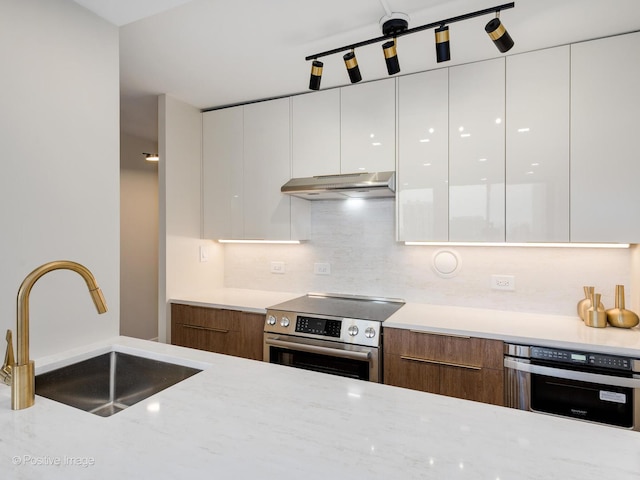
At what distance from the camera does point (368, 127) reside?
7.89 feet

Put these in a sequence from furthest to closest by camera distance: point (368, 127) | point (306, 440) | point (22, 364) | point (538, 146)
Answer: point (368, 127), point (538, 146), point (22, 364), point (306, 440)

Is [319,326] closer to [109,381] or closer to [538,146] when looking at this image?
[109,381]

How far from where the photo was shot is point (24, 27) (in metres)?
1.33

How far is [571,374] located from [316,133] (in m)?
2.03

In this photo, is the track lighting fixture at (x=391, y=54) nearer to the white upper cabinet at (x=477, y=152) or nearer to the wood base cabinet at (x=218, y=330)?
the white upper cabinet at (x=477, y=152)

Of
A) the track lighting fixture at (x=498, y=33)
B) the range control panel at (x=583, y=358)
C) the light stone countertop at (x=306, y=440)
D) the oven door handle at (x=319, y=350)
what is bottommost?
the oven door handle at (x=319, y=350)

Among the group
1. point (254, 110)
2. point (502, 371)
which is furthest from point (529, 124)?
point (254, 110)

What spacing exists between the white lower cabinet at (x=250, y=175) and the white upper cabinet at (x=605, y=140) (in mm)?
1764

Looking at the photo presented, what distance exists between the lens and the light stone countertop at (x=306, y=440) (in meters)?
0.71

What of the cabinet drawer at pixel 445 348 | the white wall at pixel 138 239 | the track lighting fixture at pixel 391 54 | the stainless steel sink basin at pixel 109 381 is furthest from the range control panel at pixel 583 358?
the white wall at pixel 138 239

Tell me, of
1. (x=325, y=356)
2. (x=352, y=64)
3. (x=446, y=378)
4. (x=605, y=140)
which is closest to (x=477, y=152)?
(x=605, y=140)

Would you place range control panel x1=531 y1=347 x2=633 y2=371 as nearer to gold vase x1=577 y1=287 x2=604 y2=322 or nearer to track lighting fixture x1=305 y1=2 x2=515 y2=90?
gold vase x1=577 y1=287 x2=604 y2=322

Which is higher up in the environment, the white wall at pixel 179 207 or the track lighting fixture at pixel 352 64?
the track lighting fixture at pixel 352 64

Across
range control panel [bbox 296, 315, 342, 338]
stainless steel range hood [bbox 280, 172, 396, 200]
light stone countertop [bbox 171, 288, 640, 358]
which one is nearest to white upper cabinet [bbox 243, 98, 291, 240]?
stainless steel range hood [bbox 280, 172, 396, 200]
